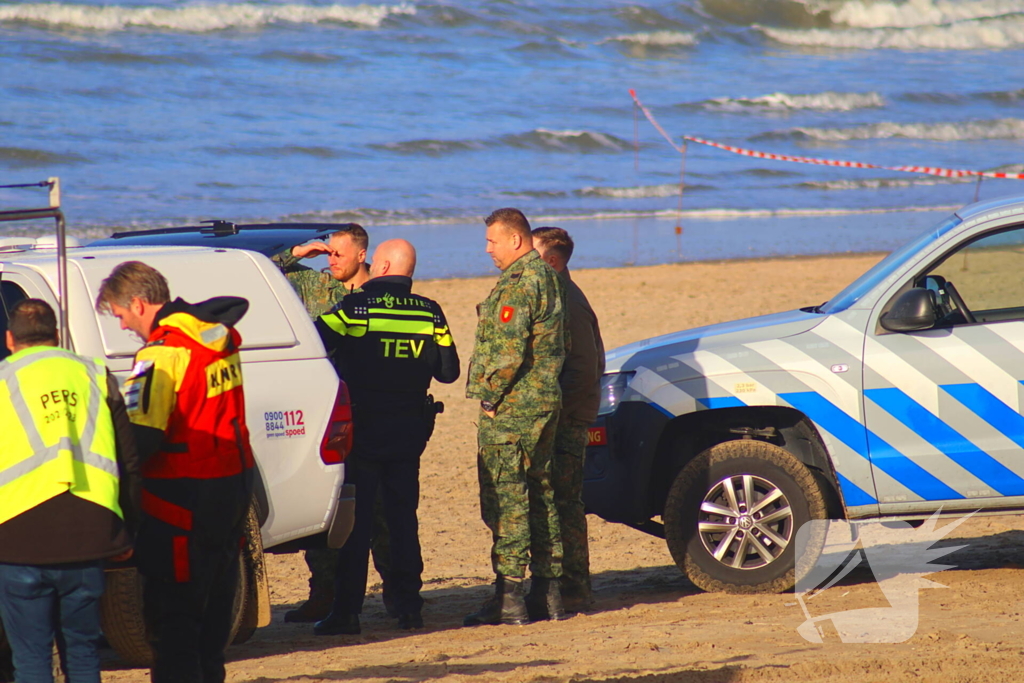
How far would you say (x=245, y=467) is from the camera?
3834 mm

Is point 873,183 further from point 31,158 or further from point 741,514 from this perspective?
point 741,514

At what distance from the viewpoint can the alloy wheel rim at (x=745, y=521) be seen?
5801 mm

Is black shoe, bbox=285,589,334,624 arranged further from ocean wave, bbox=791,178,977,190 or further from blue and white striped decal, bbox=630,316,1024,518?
ocean wave, bbox=791,178,977,190

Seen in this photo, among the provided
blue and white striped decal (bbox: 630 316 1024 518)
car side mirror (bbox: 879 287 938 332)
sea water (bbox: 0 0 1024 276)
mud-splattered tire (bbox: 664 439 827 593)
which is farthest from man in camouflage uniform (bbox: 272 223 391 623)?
sea water (bbox: 0 0 1024 276)

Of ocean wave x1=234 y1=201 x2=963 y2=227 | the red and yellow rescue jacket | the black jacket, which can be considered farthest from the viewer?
ocean wave x1=234 y1=201 x2=963 y2=227

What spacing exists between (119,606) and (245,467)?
0.90m

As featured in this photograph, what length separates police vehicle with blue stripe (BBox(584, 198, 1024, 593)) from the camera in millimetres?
5566

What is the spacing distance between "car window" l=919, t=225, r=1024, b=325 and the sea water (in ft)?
38.0

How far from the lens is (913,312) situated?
5512 mm

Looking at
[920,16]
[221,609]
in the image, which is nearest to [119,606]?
[221,609]

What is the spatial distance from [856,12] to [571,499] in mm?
52426

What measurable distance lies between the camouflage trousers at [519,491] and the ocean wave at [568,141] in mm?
24716

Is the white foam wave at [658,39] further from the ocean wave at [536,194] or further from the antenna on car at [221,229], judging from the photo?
the antenna on car at [221,229]

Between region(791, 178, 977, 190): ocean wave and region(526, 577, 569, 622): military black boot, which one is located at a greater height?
region(791, 178, 977, 190): ocean wave
